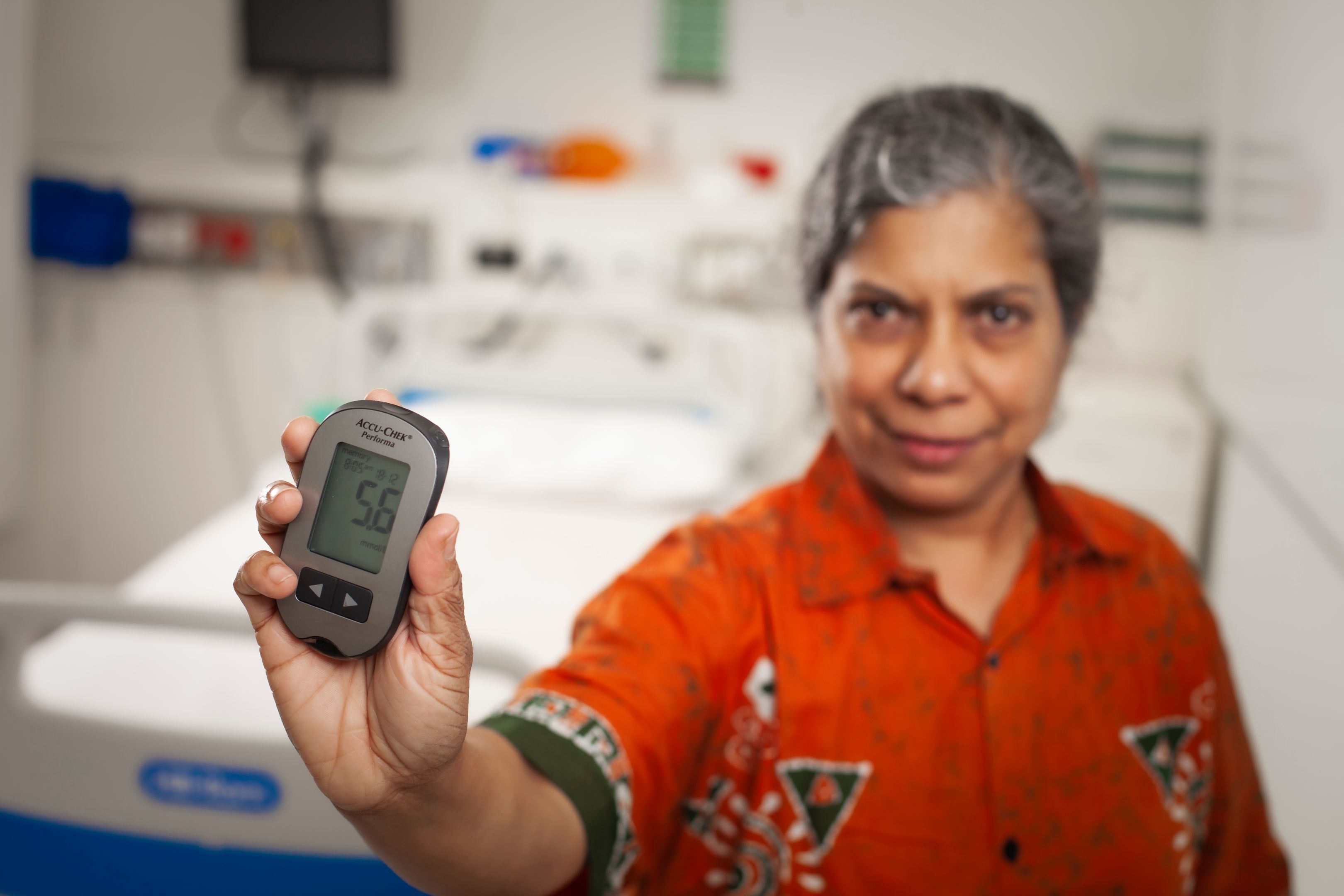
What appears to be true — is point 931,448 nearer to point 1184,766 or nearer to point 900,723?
point 900,723

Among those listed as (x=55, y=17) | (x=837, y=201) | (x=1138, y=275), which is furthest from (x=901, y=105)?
(x=55, y=17)

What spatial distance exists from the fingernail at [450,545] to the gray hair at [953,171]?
48 cm

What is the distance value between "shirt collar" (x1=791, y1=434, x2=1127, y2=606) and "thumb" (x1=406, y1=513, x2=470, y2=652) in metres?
0.41

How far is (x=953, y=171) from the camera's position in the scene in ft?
2.82

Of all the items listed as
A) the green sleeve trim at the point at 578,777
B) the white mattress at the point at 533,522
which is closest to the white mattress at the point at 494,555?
the white mattress at the point at 533,522

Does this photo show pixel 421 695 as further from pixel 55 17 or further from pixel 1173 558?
pixel 55 17

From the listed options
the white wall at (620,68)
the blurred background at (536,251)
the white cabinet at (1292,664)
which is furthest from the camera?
the white wall at (620,68)

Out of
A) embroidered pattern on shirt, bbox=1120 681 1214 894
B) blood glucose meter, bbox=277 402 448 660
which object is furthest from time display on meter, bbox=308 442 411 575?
embroidered pattern on shirt, bbox=1120 681 1214 894

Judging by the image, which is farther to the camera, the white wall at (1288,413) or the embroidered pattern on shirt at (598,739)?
the white wall at (1288,413)

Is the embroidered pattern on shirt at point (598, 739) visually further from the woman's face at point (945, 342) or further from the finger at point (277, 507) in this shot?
the woman's face at point (945, 342)

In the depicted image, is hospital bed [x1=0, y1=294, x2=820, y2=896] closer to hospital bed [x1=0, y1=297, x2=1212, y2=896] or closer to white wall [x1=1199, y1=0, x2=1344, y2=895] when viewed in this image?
hospital bed [x1=0, y1=297, x2=1212, y2=896]

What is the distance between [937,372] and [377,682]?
1.62 ft

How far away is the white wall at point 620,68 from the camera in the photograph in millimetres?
2840

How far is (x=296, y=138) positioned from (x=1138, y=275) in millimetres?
2254
